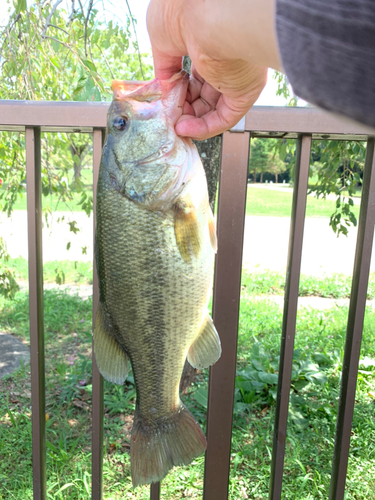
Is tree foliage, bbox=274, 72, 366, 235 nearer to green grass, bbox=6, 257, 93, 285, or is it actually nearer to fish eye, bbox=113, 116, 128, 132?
fish eye, bbox=113, 116, 128, 132

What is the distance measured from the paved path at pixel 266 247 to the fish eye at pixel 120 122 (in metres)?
5.51

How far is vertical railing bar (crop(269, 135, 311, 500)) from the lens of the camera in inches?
70.6

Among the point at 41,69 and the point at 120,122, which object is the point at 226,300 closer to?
the point at 120,122

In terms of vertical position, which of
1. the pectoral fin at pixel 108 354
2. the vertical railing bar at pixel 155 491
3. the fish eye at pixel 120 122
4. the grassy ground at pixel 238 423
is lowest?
the grassy ground at pixel 238 423

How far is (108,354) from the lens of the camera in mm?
1492

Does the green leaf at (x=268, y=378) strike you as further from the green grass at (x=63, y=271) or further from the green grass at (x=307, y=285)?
the green grass at (x=63, y=271)

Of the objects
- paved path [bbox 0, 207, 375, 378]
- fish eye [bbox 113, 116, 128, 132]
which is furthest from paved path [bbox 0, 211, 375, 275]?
fish eye [bbox 113, 116, 128, 132]

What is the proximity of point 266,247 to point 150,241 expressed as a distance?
411 inches

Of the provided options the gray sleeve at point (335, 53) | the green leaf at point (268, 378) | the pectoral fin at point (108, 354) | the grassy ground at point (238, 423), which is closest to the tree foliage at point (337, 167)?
the grassy ground at point (238, 423)

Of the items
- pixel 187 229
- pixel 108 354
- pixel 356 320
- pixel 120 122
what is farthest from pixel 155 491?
pixel 120 122

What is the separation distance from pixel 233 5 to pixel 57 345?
444cm

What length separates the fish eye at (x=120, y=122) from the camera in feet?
4.52

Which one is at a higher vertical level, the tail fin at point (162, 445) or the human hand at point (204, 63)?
the human hand at point (204, 63)

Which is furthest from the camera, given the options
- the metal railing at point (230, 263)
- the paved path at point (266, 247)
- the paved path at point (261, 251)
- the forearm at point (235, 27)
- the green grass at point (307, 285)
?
the paved path at point (266, 247)
